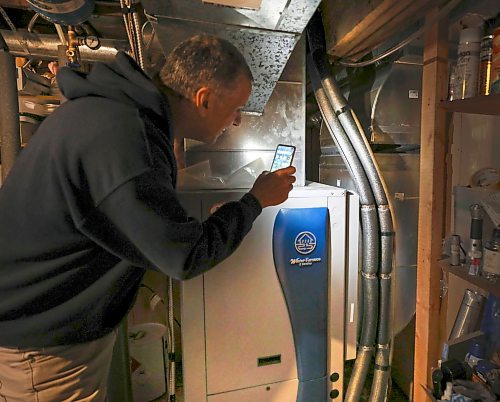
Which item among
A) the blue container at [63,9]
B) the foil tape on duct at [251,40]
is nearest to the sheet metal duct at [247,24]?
the foil tape on duct at [251,40]

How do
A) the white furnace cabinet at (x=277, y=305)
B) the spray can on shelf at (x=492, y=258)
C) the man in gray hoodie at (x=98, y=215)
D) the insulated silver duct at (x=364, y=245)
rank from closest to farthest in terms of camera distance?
the man in gray hoodie at (x=98, y=215) → the spray can on shelf at (x=492, y=258) → the white furnace cabinet at (x=277, y=305) → the insulated silver duct at (x=364, y=245)

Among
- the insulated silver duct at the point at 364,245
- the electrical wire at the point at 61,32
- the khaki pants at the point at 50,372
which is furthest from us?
the insulated silver duct at the point at 364,245

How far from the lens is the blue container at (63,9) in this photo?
3.26 feet

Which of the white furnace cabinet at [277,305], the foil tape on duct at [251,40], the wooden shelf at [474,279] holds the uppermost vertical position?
the foil tape on duct at [251,40]

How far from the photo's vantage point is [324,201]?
141 cm

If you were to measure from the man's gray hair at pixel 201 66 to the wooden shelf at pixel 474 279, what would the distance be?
0.87 metres

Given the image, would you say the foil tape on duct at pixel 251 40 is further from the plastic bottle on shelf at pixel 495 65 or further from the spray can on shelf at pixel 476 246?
the spray can on shelf at pixel 476 246

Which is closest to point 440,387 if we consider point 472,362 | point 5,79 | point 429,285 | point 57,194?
point 472,362

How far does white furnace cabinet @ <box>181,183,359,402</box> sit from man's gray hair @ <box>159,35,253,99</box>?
54cm

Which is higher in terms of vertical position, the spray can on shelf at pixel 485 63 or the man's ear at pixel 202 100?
the spray can on shelf at pixel 485 63

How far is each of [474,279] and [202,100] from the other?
91 cm

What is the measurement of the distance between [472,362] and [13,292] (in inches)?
51.9

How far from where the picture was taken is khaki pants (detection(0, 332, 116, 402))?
0.80m

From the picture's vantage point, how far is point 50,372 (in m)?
0.81
